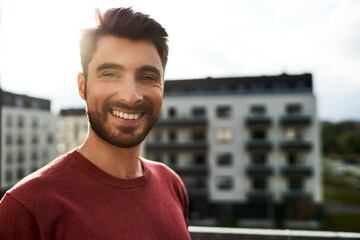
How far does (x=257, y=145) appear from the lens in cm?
2706

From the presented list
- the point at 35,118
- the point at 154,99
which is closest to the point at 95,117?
the point at 154,99

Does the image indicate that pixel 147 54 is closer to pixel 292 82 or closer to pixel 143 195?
pixel 143 195

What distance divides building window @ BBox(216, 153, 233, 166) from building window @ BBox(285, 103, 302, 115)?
Answer: 22.7 ft

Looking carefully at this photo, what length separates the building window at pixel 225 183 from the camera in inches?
1105

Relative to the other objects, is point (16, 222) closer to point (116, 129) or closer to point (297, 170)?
point (116, 129)

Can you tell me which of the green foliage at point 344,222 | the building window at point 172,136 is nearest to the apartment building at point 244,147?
the building window at point 172,136

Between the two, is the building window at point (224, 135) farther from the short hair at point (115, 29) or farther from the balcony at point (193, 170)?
the short hair at point (115, 29)

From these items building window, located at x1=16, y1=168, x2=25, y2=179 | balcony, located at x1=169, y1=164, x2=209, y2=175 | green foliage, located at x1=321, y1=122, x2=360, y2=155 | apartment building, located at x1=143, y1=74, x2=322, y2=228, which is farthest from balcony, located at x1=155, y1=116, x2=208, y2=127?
green foliage, located at x1=321, y1=122, x2=360, y2=155

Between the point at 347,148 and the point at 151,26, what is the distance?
74454 millimetres

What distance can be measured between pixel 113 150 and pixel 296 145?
27540mm

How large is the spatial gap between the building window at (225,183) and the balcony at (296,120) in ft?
24.8

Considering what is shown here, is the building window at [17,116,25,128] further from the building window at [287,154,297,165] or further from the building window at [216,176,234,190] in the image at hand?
the building window at [287,154,297,165]

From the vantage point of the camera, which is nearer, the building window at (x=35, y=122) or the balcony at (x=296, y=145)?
the balcony at (x=296, y=145)

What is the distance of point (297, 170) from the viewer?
26719 millimetres
